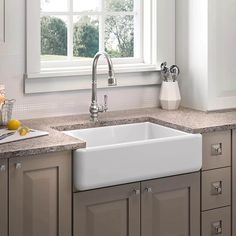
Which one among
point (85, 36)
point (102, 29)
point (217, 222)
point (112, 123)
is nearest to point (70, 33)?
point (85, 36)

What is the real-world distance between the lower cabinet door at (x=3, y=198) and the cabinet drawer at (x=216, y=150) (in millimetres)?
1057

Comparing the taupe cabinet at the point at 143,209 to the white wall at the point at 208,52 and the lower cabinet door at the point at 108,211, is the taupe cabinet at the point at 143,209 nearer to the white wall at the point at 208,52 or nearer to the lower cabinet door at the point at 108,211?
the lower cabinet door at the point at 108,211

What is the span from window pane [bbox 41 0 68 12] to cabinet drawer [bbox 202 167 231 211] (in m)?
1.26

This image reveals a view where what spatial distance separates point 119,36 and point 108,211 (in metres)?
1.28

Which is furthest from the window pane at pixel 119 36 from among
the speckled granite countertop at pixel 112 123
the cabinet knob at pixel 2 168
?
the cabinet knob at pixel 2 168

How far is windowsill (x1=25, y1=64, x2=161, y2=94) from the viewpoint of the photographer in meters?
3.06

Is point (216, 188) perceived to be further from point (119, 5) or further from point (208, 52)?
point (119, 5)

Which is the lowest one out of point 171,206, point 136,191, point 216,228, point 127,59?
point 216,228

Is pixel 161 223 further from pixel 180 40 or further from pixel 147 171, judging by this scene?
pixel 180 40

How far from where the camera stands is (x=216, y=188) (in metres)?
2.92

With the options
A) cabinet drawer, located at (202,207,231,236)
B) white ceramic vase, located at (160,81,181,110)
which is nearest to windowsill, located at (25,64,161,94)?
white ceramic vase, located at (160,81,181,110)

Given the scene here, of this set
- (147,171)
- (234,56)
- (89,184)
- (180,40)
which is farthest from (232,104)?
(89,184)

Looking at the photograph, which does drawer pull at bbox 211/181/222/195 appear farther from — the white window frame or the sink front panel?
the white window frame

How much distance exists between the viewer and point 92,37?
3.35 metres
